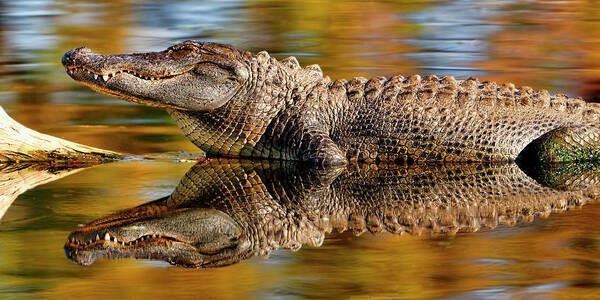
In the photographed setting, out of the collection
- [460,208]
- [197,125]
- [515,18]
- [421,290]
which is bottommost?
[421,290]

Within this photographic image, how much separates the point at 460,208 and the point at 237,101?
2.41m

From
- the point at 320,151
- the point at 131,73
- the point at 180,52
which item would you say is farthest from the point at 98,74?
the point at 320,151

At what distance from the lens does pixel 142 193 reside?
6.18 meters

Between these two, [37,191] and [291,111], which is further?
[291,111]

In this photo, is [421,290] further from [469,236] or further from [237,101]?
[237,101]

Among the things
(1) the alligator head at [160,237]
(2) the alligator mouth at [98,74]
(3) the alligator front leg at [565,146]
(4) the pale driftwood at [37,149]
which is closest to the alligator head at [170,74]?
(2) the alligator mouth at [98,74]

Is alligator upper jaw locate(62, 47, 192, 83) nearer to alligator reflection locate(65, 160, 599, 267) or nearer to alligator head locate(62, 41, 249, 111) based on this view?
alligator head locate(62, 41, 249, 111)

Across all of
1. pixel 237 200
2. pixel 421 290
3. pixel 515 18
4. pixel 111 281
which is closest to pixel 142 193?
pixel 237 200

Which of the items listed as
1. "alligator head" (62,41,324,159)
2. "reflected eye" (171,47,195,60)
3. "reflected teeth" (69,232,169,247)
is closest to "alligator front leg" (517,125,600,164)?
"alligator head" (62,41,324,159)

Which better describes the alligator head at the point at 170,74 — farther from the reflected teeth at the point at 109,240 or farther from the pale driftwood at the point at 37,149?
the reflected teeth at the point at 109,240

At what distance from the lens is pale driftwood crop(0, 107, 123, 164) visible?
6.97 metres

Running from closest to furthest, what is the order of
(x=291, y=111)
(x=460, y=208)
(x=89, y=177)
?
(x=460, y=208)
(x=89, y=177)
(x=291, y=111)

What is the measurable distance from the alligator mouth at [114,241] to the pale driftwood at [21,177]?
1.07 m

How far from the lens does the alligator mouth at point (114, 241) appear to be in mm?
4871
